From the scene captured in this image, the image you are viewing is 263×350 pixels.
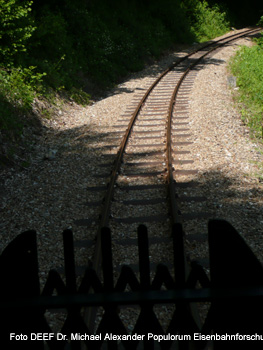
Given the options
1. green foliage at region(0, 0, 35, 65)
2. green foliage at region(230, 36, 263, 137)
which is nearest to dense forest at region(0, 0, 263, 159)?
green foliage at region(0, 0, 35, 65)

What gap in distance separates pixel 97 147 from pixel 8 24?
4.66 meters

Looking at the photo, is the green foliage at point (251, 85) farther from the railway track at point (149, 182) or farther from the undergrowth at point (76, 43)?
the undergrowth at point (76, 43)

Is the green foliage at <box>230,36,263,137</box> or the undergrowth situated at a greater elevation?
the undergrowth

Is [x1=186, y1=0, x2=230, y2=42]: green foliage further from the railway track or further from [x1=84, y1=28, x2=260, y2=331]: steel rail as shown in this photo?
[x1=84, y1=28, x2=260, y2=331]: steel rail

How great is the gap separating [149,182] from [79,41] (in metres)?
11.8

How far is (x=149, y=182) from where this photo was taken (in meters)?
7.66

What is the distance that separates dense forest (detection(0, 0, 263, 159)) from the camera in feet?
38.1

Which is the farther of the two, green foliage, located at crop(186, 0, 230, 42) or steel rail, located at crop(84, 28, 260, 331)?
green foliage, located at crop(186, 0, 230, 42)

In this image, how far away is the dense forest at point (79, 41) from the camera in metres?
11.6

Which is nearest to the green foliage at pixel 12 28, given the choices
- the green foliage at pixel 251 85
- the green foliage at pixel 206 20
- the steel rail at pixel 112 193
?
the steel rail at pixel 112 193

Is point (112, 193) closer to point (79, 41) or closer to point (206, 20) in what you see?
point (79, 41)

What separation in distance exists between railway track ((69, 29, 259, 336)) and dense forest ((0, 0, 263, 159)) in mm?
2797

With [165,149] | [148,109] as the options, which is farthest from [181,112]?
[165,149]

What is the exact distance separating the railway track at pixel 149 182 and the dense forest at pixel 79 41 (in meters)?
2.80
